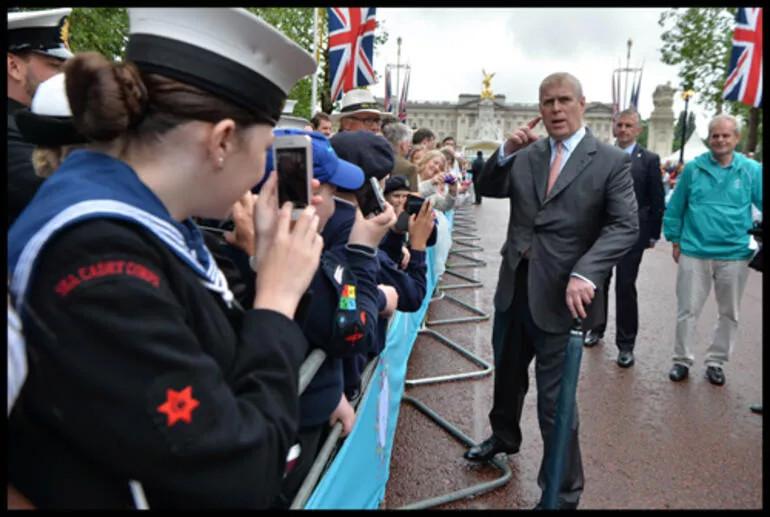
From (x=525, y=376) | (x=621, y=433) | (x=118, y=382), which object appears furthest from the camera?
(x=621, y=433)

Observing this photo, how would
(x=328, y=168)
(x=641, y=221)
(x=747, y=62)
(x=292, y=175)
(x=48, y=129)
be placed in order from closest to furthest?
(x=48, y=129), (x=292, y=175), (x=328, y=168), (x=747, y=62), (x=641, y=221)

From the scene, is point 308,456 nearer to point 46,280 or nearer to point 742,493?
point 46,280

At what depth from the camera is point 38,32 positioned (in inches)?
105

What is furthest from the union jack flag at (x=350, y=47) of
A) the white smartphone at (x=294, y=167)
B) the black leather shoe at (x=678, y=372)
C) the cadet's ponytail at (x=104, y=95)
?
the cadet's ponytail at (x=104, y=95)

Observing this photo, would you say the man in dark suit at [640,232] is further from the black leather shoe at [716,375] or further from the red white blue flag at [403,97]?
the red white blue flag at [403,97]

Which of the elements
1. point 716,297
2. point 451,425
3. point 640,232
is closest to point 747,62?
point 640,232

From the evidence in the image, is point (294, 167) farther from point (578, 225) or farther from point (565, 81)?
point (565, 81)

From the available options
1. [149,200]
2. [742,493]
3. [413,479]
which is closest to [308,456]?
[149,200]

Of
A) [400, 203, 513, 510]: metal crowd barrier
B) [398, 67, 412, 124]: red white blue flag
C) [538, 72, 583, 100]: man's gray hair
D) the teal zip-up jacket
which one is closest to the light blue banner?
[400, 203, 513, 510]: metal crowd barrier

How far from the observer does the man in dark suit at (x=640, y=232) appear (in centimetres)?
527

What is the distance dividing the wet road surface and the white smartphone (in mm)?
2212

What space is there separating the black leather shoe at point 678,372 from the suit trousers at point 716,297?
54mm

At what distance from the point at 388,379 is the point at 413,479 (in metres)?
0.69

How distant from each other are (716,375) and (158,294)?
17.3ft
